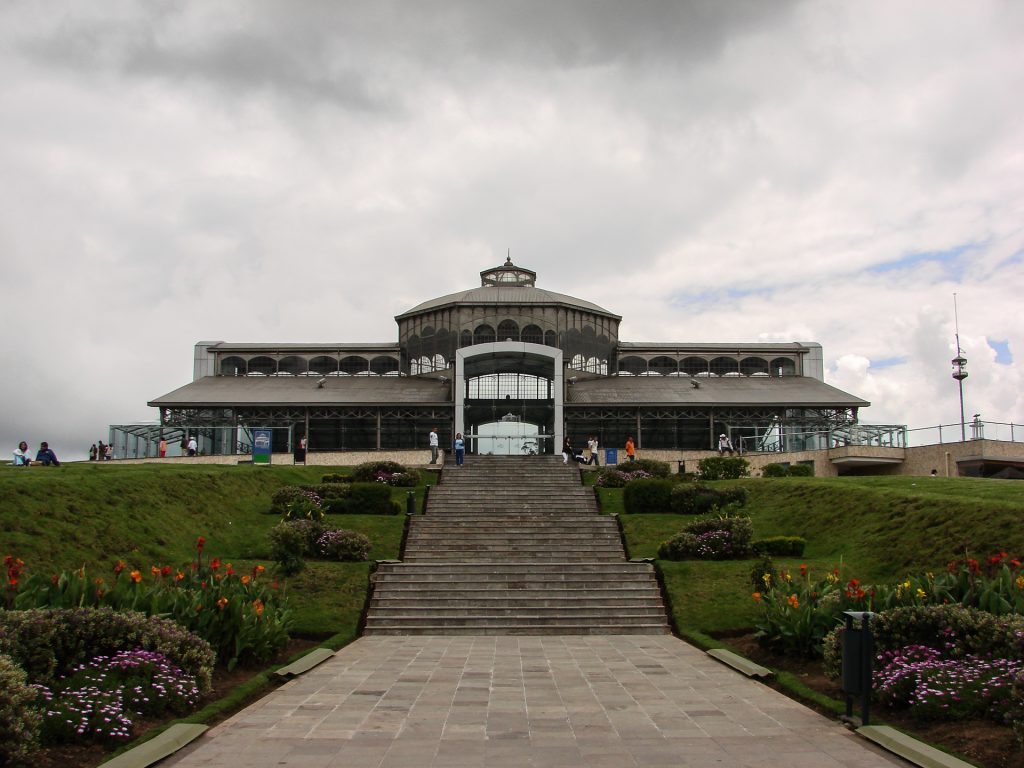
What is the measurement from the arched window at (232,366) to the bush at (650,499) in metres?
35.6

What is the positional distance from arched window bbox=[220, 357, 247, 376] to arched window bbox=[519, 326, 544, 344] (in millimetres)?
18707

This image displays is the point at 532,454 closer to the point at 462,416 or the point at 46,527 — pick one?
the point at 462,416

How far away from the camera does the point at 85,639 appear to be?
36.0 ft

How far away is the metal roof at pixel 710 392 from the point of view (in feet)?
160

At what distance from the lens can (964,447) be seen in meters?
36.0

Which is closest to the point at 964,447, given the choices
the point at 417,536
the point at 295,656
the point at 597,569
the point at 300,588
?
the point at 597,569

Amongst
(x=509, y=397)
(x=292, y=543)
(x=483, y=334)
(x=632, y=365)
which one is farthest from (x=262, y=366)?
(x=292, y=543)

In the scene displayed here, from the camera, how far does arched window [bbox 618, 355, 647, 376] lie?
58469mm

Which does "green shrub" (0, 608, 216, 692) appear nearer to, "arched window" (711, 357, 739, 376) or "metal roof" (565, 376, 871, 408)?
"metal roof" (565, 376, 871, 408)

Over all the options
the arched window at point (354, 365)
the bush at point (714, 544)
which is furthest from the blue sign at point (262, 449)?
the bush at point (714, 544)

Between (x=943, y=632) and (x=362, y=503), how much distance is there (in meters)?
20.8

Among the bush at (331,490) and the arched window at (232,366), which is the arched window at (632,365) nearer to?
the arched window at (232,366)

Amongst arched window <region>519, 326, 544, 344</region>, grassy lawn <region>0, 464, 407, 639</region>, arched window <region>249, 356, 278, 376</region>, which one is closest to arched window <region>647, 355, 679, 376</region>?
arched window <region>519, 326, 544, 344</region>

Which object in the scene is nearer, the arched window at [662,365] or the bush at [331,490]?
the bush at [331,490]
